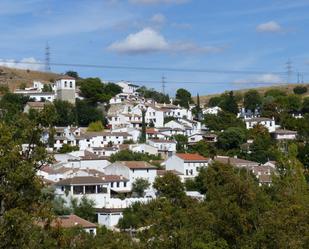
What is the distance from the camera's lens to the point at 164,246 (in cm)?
1544

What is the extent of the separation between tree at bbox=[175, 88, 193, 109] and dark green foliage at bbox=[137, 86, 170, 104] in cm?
164

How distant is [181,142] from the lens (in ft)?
202

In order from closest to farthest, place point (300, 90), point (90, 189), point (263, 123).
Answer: point (90, 189)
point (263, 123)
point (300, 90)

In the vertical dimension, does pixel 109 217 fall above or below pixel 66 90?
below

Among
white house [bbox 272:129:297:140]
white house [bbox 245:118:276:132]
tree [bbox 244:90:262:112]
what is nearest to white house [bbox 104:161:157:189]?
white house [bbox 272:129:297:140]

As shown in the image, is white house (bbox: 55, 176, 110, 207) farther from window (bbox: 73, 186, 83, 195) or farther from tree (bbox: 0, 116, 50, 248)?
tree (bbox: 0, 116, 50, 248)

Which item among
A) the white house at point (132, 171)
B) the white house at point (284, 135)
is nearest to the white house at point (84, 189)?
the white house at point (132, 171)

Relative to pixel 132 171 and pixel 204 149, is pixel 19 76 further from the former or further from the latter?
pixel 132 171

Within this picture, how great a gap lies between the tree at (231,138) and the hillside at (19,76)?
40092 millimetres

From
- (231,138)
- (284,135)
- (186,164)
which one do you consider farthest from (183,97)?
(186,164)

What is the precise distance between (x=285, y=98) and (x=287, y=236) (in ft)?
224

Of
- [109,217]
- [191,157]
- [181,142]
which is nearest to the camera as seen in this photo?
[109,217]

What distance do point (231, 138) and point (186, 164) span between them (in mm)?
10266

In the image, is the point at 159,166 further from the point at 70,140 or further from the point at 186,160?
the point at 70,140
